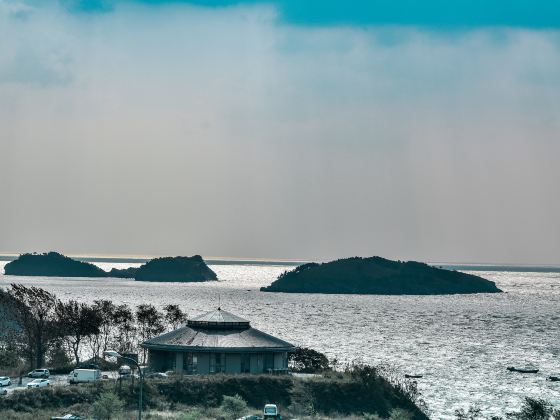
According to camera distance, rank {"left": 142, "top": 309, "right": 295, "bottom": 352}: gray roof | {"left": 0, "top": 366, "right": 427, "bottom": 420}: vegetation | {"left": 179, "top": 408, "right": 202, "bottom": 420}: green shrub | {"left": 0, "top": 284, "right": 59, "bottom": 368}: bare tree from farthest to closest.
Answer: {"left": 0, "top": 284, "right": 59, "bottom": 368}: bare tree < {"left": 142, "top": 309, "right": 295, "bottom": 352}: gray roof < {"left": 0, "top": 366, "right": 427, "bottom": 420}: vegetation < {"left": 179, "top": 408, "right": 202, "bottom": 420}: green shrub

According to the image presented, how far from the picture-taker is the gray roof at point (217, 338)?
311 feet

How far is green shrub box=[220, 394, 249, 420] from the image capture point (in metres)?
79.9

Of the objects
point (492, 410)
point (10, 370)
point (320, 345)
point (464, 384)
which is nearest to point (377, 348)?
point (320, 345)

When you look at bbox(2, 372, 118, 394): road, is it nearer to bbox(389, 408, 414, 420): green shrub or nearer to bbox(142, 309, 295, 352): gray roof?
bbox(142, 309, 295, 352): gray roof

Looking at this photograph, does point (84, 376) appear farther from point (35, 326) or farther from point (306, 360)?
point (306, 360)

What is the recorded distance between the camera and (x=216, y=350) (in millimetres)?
94125

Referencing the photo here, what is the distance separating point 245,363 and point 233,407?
1450 centimetres

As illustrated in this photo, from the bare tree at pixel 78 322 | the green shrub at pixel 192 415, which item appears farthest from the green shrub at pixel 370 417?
the bare tree at pixel 78 322

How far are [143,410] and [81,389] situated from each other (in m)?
5.74

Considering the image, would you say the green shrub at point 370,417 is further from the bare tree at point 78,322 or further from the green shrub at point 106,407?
the bare tree at point 78,322

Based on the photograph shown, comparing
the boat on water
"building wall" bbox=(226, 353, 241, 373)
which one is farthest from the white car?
the boat on water

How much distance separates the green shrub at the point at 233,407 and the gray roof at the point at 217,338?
12927 millimetres

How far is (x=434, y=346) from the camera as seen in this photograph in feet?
648

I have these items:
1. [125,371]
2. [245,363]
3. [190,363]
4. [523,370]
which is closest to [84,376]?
[125,371]
